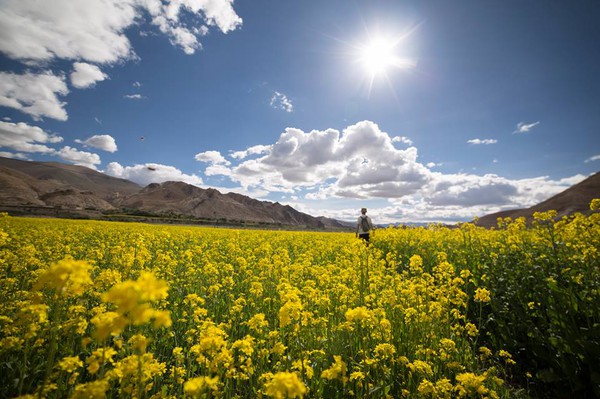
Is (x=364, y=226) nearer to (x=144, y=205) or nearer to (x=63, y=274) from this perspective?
(x=63, y=274)

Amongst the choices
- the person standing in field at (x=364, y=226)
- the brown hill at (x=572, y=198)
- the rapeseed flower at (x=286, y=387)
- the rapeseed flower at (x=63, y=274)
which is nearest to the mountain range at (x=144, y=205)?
the brown hill at (x=572, y=198)

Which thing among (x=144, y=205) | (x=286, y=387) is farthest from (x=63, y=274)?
(x=144, y=205)

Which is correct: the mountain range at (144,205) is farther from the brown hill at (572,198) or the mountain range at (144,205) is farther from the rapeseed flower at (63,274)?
the rapeseed flower at (63,274)

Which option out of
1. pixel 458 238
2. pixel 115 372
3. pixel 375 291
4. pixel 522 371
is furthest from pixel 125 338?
pixel 458 238

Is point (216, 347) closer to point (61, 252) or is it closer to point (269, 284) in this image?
point (269, 284)

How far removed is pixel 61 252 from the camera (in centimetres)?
850

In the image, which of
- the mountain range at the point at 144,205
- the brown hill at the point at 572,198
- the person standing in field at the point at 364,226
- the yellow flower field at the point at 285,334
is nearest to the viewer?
the yellow flower field at the point at 285,334

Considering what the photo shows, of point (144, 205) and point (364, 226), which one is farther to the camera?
point (144, 205)

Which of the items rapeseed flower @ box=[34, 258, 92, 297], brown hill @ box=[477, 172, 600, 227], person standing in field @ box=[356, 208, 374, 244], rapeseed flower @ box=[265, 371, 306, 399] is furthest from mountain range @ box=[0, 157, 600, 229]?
rapeseed flower @ box=[34, 258, 92, 297]

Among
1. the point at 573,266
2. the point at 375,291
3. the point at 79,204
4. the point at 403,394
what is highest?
the point at 79,204

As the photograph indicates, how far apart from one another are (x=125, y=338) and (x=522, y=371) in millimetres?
6826

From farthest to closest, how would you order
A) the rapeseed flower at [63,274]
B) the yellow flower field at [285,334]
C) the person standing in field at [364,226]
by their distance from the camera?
the person standing in field at [364,226], the yellow flower field at [285,334], the rapeseed flower at [63,274]

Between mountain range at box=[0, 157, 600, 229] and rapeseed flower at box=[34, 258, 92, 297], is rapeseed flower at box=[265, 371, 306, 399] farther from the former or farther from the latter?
mountain range at box=[0, 157, 600, 229]

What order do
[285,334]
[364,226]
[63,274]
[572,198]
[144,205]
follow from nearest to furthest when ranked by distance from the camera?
[63,274] < [285,334] < [364,226] < [572,198] < [144,205]
